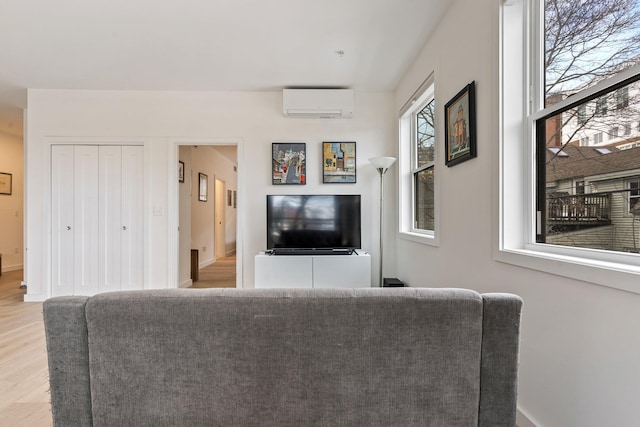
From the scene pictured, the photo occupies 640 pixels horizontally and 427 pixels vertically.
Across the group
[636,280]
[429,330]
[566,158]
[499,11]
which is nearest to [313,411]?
[429,330]

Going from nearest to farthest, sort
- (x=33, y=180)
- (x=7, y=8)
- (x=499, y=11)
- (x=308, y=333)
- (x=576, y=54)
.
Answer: (x=308, y=333) < (x=576, y=54) < (x=499, y=11) < (x=7, y=8) < (x=33, y=180)

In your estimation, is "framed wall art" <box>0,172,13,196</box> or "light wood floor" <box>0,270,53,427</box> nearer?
"light wood floor" <box>0,270,53,427</box>

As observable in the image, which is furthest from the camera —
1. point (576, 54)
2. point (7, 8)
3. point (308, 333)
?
point (7, 8)

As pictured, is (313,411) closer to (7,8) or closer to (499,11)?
(499,11)

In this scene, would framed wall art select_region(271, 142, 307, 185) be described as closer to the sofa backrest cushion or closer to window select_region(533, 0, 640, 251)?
window select_region(533, 0, 640, 251)

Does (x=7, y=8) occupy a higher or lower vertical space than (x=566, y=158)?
higher

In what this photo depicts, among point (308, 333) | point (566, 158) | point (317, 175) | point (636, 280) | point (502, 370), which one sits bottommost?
point (502, 370)

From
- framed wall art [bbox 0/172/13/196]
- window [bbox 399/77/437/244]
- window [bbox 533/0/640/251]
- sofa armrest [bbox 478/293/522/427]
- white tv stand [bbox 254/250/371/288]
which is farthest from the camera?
framed wall art [bbox 0/172/13/196]

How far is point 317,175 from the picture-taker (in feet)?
12.3

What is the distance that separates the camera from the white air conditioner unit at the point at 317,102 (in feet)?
11.5

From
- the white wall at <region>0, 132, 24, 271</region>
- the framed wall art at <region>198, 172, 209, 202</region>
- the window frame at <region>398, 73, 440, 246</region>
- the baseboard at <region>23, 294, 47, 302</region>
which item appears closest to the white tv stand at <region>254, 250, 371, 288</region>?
the window frame at <region>398, 73, 440, 246</region>

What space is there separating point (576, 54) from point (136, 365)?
2045 millimetres

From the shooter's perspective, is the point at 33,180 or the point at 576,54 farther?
the point at 33,180

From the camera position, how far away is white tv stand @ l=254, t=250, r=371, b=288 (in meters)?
3.29
